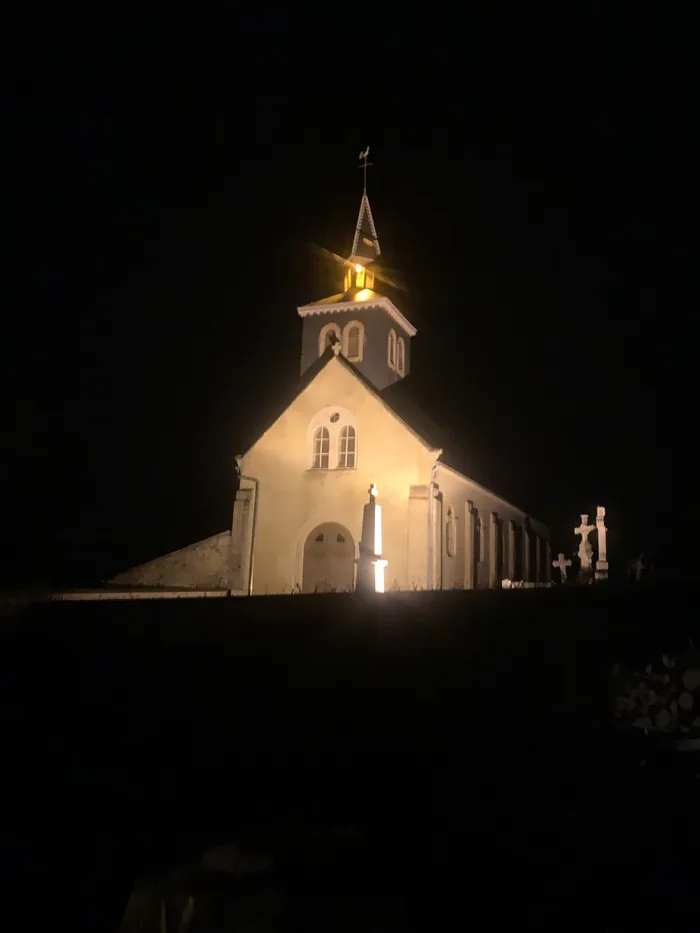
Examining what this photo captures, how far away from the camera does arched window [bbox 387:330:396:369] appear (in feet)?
90.5

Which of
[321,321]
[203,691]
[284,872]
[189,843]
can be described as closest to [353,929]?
[284,872]

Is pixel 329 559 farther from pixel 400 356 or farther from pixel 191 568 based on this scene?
pixel 400 356

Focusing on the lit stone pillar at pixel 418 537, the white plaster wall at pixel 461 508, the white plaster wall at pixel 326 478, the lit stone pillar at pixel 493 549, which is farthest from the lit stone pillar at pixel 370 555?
the lit stone pillar at pixel 493 549

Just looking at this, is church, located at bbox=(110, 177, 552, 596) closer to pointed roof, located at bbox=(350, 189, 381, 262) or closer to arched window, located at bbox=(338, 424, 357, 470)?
arched window, located at bbox=(338, 424, 357, 470)

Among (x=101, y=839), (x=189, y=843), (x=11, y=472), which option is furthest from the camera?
(x=11, y=472)

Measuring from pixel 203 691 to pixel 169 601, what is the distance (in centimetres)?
156

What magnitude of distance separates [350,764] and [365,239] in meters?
23.5

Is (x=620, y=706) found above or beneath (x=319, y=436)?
beneath

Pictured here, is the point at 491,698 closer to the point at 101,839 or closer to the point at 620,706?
the point at 620,706

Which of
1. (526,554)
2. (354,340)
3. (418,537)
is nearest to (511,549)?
(526,554)

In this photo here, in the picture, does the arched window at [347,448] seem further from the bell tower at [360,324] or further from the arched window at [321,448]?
the bell tower at [360,324]

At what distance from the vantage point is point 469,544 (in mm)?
26281

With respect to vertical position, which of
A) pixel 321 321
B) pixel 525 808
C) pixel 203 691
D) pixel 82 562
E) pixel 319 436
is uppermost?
pixel 321 321

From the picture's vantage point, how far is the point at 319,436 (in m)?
23.2
